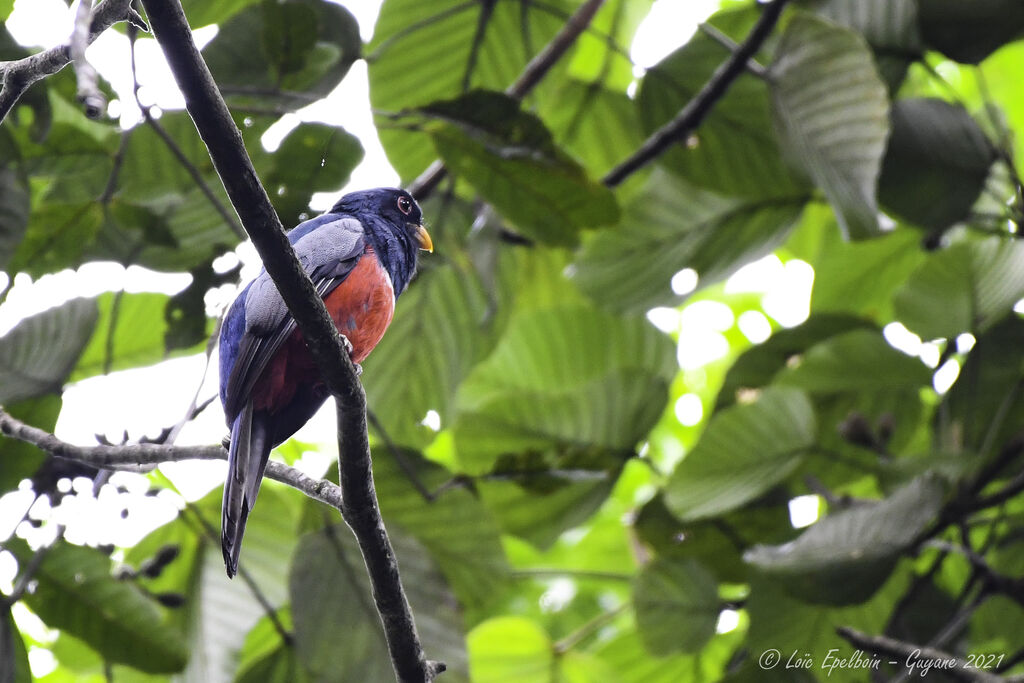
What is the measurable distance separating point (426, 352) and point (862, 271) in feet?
6.16

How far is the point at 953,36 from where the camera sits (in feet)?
11.5

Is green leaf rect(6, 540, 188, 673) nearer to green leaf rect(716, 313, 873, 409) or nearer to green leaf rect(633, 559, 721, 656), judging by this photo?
green leaf rect(633, 559, 721, 656)

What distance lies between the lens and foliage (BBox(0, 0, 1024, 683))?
304 cm

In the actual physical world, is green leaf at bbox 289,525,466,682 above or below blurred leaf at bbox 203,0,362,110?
below

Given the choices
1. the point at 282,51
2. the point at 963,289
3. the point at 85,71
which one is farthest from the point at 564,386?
the point at 85,71

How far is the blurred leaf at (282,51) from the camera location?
306 cm

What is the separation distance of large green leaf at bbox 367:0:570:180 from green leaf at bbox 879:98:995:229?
1.35 meters

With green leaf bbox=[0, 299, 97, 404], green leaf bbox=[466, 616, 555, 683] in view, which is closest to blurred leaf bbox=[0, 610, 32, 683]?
green leaf bbox=[0, 299, 97, 404]

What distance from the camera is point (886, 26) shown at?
3672mm

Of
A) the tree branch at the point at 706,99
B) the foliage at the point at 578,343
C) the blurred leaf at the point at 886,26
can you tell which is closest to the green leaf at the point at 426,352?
the foliage at the point at 578,343

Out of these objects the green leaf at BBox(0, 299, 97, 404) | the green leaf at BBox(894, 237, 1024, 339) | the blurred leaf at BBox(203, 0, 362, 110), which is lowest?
the green leaf at BBox(894, 237, 1024, 339)

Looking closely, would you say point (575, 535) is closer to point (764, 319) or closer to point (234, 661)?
point (764, 319)

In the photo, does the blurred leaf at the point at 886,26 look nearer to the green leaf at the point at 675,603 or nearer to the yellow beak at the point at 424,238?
the yellow beak at the point at 424,238

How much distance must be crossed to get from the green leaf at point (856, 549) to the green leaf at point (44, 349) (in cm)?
213
